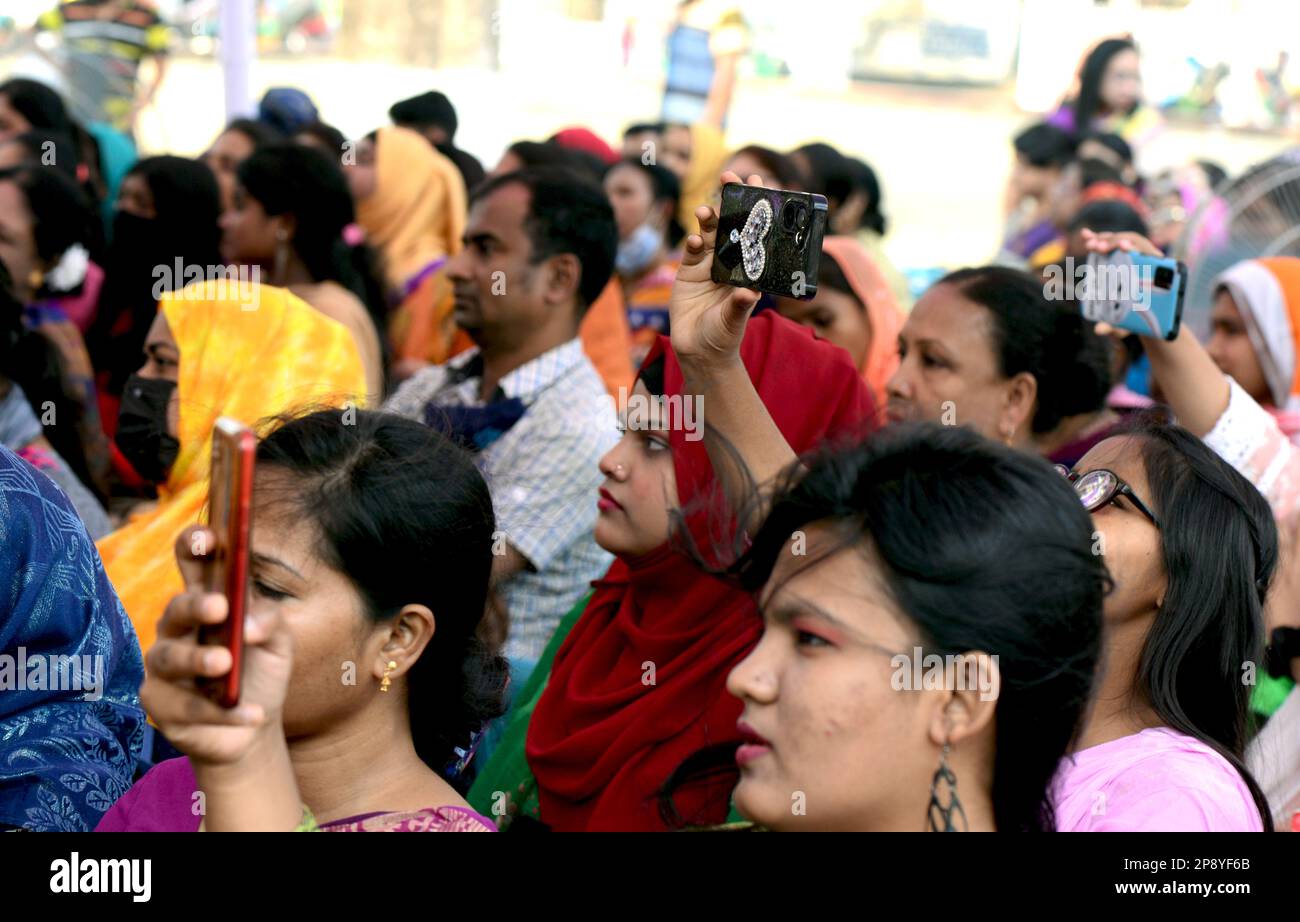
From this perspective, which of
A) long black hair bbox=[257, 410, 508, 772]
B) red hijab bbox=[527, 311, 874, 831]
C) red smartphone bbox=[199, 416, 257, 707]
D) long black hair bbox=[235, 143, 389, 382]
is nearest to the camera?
red smartphone bbox=[199, 416, 257, 707]

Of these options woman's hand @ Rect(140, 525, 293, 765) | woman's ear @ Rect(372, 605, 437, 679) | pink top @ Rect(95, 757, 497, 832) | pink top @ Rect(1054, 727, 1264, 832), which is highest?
woman's hand @ Rect(140, 525, 293, 765)

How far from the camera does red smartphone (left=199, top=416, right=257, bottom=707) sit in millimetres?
1136

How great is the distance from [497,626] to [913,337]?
4.00 ft

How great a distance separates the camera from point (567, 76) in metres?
16.8

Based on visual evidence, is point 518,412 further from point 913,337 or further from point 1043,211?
point 1043,211

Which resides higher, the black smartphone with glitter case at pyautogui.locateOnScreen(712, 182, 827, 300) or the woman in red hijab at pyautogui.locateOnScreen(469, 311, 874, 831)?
the black smartphone with glitter case at pyautogui.locateOnScreen(712, 182, 827, 300)

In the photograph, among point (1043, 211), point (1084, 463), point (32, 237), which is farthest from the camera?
point (1043, 211)

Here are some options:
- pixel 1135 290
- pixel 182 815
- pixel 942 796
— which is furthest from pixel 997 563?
pixel 1135 290

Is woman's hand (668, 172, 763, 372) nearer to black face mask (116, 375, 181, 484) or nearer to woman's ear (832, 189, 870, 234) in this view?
black face mask (116, 375, 181, 484)

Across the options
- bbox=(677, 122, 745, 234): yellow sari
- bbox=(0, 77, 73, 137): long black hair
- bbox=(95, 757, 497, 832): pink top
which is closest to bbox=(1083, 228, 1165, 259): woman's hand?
bbox=(95, 757, 497, 832): pink top

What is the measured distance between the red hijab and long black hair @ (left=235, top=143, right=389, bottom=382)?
2448 millimetres

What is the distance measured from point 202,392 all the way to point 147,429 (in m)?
0.14

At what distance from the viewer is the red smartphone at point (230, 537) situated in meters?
1.14

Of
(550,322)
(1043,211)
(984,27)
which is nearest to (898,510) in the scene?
(550,322)
